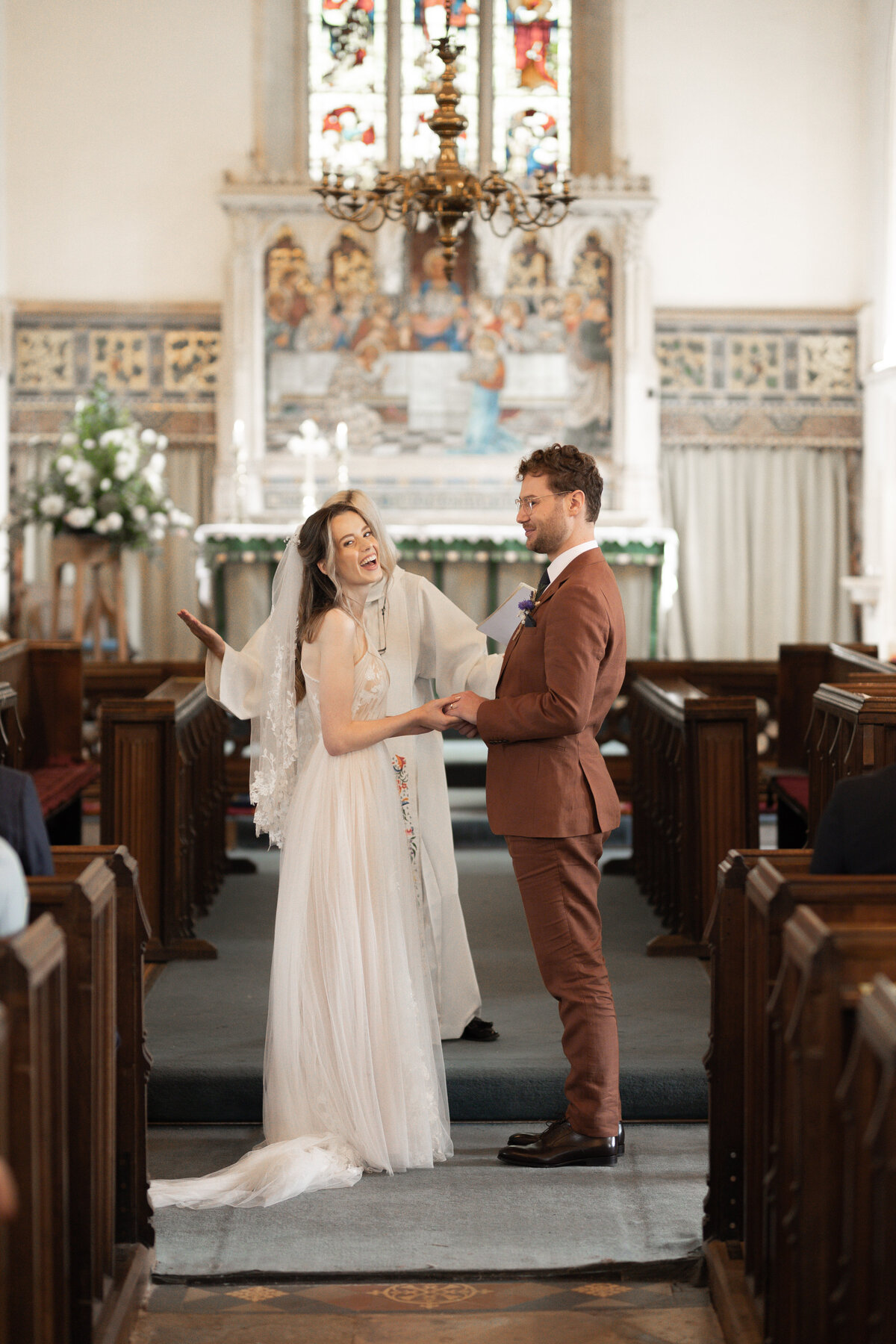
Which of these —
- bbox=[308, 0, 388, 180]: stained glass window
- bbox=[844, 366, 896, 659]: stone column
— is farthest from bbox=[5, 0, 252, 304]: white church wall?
bbox=[844, 366, 896, 659]: stone column

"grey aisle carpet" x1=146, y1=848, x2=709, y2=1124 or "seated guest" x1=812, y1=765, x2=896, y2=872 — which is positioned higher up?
"seated guest" x1=812, y1=765, x2=896, y2=872

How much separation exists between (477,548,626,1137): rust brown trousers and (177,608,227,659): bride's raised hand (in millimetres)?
732

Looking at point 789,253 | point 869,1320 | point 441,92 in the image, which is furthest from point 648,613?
point 869,1320

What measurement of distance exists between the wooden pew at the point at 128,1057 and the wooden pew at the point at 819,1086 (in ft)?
4.21

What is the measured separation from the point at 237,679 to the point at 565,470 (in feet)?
3.39

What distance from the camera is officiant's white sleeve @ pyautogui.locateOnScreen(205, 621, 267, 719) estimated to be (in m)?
3.54

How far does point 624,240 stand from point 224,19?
368cm

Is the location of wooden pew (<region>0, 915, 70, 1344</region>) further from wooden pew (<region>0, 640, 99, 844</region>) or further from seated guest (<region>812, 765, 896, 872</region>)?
wooden pew (<region>0, 640, 99, 844</region>)

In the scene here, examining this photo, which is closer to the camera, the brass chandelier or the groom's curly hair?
the groom's curly hair

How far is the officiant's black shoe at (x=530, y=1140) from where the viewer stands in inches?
129

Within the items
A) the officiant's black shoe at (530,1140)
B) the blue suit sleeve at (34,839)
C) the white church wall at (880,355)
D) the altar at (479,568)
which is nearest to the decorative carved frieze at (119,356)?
the altar at (479,568)

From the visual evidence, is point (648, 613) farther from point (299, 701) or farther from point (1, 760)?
point (299, 701)

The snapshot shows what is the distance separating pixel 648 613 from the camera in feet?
31.4

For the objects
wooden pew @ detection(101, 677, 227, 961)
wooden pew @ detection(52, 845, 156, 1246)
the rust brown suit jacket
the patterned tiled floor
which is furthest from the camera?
wooden pew @ detection(101, 677, 227, 961)
